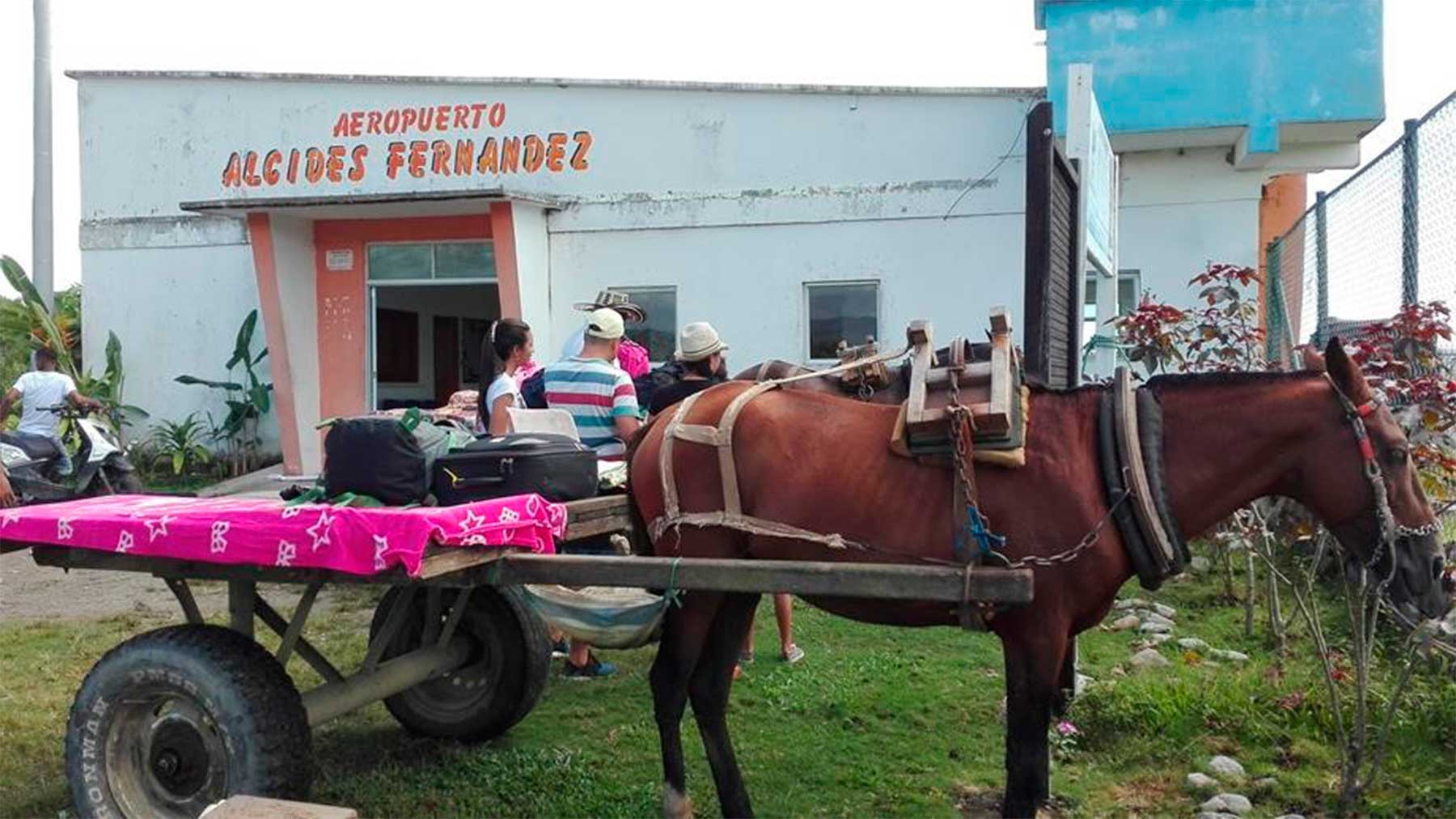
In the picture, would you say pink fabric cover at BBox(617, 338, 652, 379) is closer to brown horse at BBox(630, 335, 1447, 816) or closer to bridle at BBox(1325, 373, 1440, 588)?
brown horse at BBox(630, 335, 1447, 816)

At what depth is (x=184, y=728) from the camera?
3686 millimetres

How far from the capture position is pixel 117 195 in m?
13.0

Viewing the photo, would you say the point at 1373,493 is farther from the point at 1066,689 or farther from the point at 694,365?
the point at 694,365

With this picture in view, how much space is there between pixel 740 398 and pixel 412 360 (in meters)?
13.6

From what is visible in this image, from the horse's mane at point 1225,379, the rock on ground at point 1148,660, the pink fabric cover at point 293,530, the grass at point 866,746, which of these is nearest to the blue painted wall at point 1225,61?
the rock on ground at point 1148,660

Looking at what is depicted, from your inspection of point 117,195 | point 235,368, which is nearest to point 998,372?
point 235,368

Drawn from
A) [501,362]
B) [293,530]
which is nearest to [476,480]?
[293,530]

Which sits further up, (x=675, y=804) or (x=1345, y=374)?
(x=1345, y=374)

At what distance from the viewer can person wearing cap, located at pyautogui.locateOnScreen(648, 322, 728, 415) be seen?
545 centimetres

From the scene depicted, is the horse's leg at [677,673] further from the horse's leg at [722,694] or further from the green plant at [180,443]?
the green plant at [180,443]

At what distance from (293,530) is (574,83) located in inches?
356

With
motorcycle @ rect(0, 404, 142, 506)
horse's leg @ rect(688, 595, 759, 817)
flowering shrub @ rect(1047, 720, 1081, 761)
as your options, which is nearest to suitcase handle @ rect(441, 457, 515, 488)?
horse's leg @ rect(688, 595, 759, 817)

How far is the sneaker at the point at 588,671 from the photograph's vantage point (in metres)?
5.87

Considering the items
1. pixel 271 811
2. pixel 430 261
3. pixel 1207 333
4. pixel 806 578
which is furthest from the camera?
pixel 430 261
